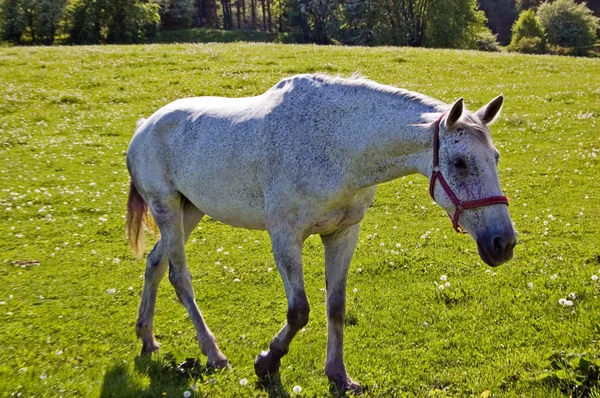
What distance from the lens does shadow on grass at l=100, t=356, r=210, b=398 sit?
194 inches

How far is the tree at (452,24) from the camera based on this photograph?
57688mm

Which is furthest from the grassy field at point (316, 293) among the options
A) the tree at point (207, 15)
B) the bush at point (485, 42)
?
the tree at point (207, 15)

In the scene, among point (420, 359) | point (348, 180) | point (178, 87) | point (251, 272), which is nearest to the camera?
point (348, 180)

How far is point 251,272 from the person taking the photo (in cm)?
834

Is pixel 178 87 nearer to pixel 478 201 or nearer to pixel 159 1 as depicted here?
pixel 478 201

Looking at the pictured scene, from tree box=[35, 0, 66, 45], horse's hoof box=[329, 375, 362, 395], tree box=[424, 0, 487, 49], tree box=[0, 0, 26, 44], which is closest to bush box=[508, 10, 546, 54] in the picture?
tree box=[424, 0, 487, 49]

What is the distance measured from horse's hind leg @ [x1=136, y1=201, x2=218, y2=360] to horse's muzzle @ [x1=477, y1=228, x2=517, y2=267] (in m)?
4.01

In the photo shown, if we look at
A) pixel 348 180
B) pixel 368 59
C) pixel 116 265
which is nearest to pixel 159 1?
pixel 368 59

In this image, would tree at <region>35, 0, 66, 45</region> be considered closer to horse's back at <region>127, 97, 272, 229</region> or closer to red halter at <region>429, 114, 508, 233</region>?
horse's back at <region>127, 97, 272, 229</region>

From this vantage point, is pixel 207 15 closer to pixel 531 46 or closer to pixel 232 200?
pixel 531 46

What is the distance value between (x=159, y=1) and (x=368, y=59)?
1652 inches

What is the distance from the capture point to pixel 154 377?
5254mm

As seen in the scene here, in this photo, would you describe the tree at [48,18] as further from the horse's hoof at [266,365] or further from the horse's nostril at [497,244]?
the horse's nostril at [497,244]

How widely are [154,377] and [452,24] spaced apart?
2340 inches
